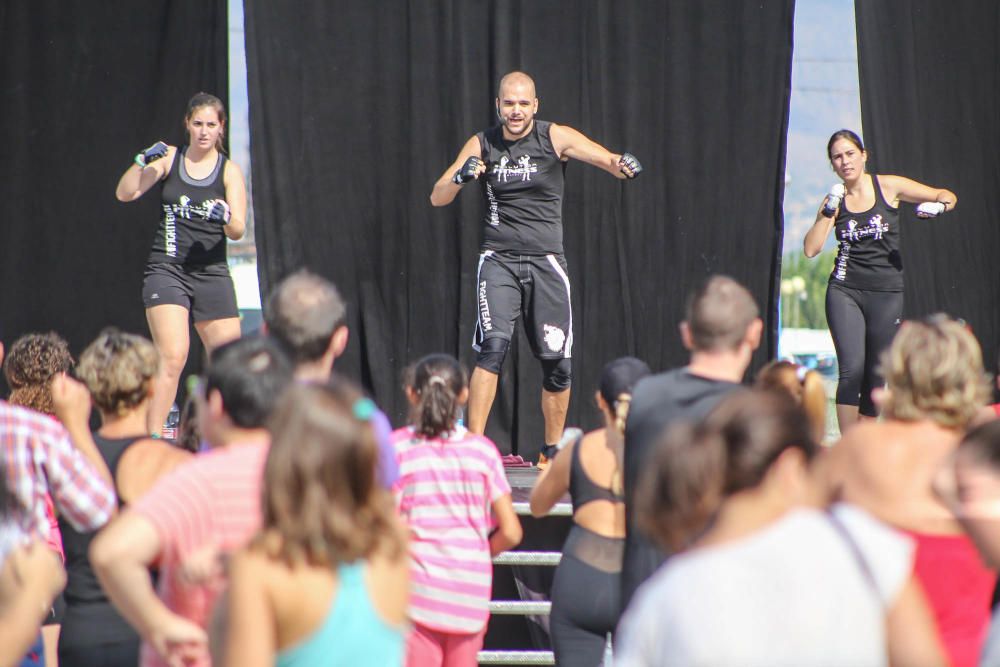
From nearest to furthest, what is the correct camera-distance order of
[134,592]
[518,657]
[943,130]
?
1. [134,592]
2. [518,657]
3. [943,130]

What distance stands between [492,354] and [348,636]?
10.5 ft

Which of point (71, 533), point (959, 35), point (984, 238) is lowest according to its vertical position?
point (71, 533)

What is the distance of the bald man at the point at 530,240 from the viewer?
4812 millimetres

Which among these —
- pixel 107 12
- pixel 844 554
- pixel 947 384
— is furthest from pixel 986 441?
pixel 107 12

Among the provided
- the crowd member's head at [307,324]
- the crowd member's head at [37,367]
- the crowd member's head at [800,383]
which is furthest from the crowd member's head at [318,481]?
the crowd member's head at [37,367]

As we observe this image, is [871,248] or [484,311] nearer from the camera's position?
[484,311]

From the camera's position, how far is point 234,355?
186cm

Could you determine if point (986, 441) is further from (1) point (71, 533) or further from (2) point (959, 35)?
(2) point (959, 35)

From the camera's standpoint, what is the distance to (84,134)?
5.64 metres

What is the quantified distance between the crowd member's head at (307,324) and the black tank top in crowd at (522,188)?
2.72m

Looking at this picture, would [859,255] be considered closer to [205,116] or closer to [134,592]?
[205,116]

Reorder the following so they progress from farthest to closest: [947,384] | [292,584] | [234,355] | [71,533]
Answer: [71,533] → [947,384] → [234,355] → [292,584]

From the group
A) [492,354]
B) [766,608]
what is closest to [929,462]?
[766,608]

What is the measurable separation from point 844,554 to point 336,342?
109 cm
